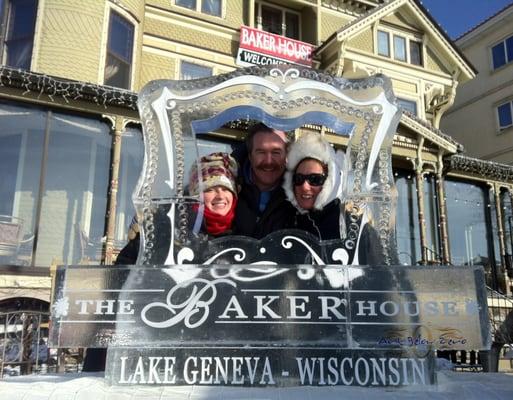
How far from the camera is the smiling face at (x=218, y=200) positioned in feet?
7.68

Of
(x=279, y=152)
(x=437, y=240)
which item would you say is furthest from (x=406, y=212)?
(x=279, y=152)

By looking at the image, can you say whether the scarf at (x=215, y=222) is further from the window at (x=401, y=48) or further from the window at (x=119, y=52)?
the window at (x=401, y=48)

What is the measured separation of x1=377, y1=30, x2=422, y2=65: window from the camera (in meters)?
16.2

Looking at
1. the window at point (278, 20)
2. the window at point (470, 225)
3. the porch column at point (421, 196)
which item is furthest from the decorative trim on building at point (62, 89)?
the window at point (470, 225)

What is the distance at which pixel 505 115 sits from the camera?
1998 centimetres

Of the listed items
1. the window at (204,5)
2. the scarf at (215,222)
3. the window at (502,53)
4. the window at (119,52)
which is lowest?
the scarf at (215,222)

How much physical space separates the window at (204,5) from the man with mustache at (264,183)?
12.6 meters

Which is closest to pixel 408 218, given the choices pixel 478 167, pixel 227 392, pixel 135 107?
pixel 478 167

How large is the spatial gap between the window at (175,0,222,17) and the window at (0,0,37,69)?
163 inches

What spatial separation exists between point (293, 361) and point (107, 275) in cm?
78

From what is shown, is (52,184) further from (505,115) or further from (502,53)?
(502,53)

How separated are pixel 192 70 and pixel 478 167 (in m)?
8.58

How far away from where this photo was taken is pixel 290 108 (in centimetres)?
221

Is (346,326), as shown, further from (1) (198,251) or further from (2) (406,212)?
(2) (406,212)
